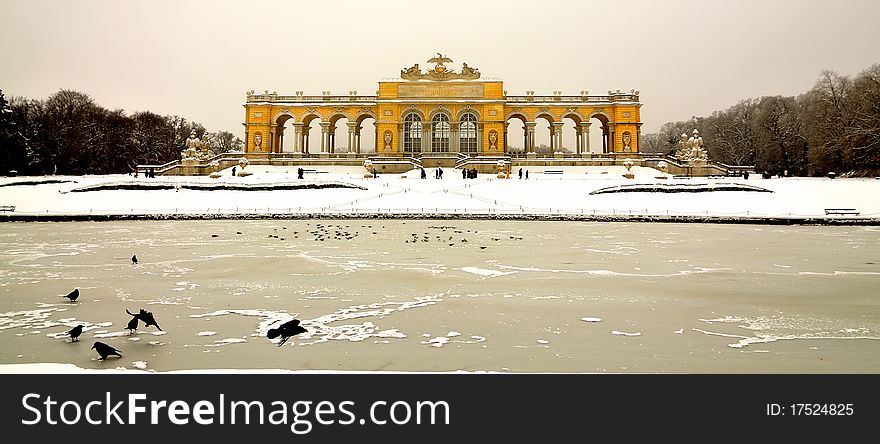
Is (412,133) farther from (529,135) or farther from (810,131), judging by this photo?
Answer: (810,131)

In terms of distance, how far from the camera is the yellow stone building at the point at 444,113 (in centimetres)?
6738

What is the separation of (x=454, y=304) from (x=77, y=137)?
244 feet

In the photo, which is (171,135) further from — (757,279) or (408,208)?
(757,279)

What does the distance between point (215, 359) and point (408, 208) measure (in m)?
28.0

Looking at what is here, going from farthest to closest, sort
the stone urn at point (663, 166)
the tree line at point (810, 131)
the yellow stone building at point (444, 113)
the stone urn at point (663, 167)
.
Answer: the yellow stone building at point (444, 113) < the stone urn at point (663, 166) < the stone urn at point (663, 167) < the tree line at point (810, 131)

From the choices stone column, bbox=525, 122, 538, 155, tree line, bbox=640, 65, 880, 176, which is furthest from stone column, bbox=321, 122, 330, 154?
tree line, bbox=640, 65, 880, 176

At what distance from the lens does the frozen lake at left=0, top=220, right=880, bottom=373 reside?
644cm

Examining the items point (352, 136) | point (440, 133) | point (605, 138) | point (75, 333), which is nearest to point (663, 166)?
point (605, 138)

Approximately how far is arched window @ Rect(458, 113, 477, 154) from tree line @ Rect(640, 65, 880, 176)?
1272 inches

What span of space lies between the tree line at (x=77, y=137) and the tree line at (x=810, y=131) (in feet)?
203

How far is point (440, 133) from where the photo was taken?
2675 inches

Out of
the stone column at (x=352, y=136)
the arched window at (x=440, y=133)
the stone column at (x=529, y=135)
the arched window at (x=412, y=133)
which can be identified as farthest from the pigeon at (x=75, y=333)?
the stone column at (x=529, y=135)

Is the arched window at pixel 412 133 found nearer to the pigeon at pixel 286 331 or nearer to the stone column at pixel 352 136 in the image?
the stone column at pixel 352 136

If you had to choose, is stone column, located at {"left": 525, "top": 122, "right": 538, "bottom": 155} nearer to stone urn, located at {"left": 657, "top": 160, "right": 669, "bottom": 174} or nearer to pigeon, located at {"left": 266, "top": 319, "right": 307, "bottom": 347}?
stone urn, located at {"left": 657, "top": 160, "right": 669, "bottom": 174}
